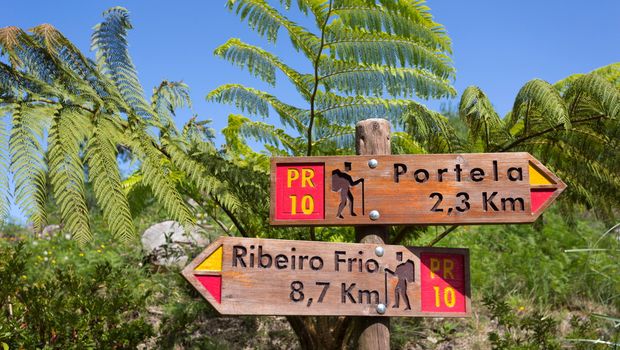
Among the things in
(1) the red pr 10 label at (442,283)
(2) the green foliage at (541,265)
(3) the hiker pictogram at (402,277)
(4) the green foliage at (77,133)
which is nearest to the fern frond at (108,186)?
(4) the green foliage at (77,133)

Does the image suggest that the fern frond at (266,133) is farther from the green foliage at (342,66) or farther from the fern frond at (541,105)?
the fern frond at (541,105)

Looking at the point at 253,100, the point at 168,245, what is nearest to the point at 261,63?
the point at 253,100

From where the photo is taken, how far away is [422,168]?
7.91ft

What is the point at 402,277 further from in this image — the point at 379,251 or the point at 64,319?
the point at 64,319

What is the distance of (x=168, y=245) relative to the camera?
223 inches

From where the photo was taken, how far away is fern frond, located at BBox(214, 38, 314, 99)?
11.0 feet

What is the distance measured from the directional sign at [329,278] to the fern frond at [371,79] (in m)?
1.19

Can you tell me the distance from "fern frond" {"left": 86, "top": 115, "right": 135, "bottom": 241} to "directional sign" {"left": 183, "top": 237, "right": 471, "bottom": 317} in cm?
33

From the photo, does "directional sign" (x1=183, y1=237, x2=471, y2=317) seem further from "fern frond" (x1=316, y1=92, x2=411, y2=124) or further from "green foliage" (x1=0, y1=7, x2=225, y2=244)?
"fern frond" (x1=316, y1=92, x2=411, y2=124)

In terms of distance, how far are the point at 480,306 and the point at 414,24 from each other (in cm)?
267

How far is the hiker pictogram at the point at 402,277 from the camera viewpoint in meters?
2.38

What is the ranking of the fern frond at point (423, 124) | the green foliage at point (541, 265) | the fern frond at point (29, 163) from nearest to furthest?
the fern frond at point (29, 163) → the fern frond at point (423, 124) → the green foliage at point (541, 265)

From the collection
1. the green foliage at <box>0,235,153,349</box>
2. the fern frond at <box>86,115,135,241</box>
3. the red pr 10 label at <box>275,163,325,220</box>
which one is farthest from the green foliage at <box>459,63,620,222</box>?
the green foliage at <box>0,235,153,349</box>

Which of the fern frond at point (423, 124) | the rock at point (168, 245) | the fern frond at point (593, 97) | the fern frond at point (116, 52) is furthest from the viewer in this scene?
the rock at point (168, 245)
